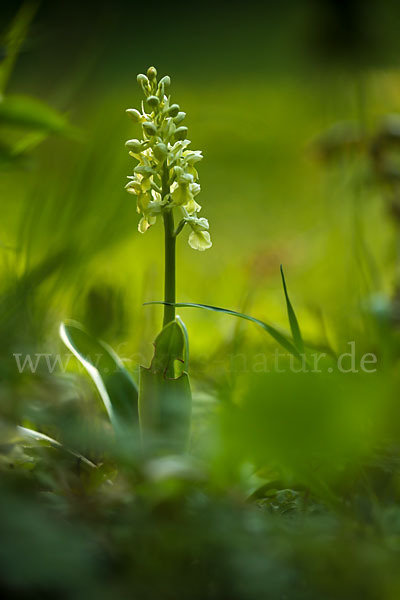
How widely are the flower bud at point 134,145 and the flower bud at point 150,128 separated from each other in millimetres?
20

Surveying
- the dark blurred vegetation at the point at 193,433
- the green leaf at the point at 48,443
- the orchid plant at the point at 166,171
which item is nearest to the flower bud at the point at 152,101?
the orchid plant at the point at 166,171

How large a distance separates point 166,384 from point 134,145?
265 millimetres

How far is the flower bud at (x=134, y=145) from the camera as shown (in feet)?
2.06

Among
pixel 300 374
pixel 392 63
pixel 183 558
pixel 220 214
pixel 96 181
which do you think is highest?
pixel 392 63

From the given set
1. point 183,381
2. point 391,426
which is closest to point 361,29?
point 183,381

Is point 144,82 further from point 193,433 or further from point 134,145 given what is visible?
point 193,433

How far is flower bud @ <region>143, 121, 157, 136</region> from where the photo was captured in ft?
1.99

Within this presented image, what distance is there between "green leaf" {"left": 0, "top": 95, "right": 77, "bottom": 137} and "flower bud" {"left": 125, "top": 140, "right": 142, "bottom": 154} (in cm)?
25

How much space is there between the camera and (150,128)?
608 millimetres

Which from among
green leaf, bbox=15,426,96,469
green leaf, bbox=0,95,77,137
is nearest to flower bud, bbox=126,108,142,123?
green leaf, bbox=0,95,77,137

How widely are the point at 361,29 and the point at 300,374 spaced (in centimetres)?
186

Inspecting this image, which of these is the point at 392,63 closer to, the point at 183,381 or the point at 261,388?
the point at 183,381

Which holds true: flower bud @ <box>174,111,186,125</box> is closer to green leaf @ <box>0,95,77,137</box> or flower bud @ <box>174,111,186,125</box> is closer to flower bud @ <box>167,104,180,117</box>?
flower bud @ <box>167,104,180,117</box>

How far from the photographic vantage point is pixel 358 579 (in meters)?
0.29
